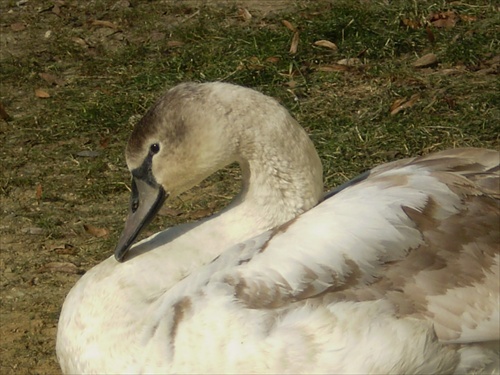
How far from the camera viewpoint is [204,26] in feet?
26.6

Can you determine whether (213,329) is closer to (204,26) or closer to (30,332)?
(30,332)

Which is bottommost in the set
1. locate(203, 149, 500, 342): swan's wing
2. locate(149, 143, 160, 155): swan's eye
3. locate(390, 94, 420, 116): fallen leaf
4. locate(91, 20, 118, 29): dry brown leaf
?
locate(91, 20, 118, 29): dry brown leaf

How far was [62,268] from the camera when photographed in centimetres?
540

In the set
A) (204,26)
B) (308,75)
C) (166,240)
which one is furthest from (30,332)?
(204,26)

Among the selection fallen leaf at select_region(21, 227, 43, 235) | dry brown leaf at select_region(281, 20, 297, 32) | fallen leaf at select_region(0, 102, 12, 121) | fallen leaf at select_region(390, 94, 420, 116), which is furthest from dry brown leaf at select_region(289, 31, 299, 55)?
fallen leaf at select_region(21, 227, 43, 235)

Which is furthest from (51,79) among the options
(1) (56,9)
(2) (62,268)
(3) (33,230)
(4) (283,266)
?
(4) (283,266)

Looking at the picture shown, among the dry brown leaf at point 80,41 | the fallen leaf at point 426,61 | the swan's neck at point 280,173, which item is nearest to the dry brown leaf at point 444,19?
the fallen leaf at point 426,61

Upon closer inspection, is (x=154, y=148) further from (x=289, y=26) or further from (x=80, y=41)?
(x=80, y=41)

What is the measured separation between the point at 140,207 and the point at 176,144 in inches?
13.6

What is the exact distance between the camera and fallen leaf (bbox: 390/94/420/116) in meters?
6.69

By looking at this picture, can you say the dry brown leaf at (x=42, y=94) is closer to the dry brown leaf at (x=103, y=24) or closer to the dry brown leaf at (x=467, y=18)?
the dry brown leaf at (x=103, y=24)

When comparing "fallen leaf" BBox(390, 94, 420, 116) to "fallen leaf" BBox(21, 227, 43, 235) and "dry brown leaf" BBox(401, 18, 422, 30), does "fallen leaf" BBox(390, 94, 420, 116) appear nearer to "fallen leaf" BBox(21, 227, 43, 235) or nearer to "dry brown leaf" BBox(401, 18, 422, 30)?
"dry brown leaf" BBox(401, 18, 422, 30)

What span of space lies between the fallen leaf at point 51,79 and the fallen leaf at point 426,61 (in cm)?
251

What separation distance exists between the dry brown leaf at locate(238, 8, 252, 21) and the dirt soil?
1031 mm
